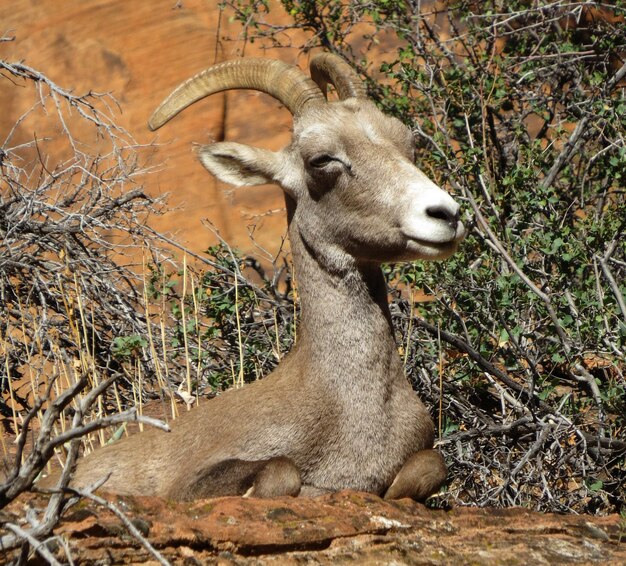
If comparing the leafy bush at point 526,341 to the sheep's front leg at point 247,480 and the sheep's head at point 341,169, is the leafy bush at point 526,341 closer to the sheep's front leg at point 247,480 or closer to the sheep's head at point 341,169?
the sheep's head at point 341,169

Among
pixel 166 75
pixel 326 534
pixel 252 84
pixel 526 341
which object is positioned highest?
pixel 166 75

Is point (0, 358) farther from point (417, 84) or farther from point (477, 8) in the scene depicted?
point (477, 8)

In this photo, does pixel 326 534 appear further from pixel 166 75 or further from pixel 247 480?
pixel 166 75

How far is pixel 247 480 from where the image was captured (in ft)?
16.1

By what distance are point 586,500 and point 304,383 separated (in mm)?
2245

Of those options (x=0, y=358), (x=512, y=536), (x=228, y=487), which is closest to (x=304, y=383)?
(x=228, y=487)

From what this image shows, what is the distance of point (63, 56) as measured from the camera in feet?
54.6

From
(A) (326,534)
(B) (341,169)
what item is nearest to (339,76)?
(B) (341,169)

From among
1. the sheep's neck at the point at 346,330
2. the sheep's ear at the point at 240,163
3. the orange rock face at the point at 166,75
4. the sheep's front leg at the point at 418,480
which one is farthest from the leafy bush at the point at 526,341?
the orange rock face at the point at 166,75

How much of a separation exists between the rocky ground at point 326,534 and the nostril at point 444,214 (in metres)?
1.34

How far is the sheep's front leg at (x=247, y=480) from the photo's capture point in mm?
4793

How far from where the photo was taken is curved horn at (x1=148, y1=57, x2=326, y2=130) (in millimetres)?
6039

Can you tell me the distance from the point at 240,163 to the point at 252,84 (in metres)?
0.48

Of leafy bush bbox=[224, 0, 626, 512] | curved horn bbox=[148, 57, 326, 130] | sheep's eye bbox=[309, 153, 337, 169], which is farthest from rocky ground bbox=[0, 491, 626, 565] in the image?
curved horn bbox=[148, 57, 326, 130]
